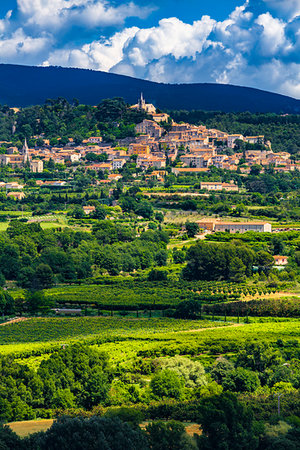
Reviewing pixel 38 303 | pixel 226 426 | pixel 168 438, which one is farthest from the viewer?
pixel 38 303

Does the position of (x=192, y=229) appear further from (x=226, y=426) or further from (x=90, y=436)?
(x=90, y=436)

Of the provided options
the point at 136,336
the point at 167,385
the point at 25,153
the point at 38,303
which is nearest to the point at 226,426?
the point at 167,385

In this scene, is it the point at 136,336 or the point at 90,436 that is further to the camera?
the point at 136,336

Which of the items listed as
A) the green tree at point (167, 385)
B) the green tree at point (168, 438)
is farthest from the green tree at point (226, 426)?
the green tree at point (167, 385)

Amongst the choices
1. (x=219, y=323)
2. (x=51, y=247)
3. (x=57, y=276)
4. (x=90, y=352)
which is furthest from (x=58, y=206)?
(x=90, y=352)

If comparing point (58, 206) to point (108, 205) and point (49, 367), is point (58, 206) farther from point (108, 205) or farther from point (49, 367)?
point (49, 367)

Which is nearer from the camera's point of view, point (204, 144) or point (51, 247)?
point (51, 247)

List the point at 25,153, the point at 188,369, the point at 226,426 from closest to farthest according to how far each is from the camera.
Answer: the point at 226,426 < the point at 188,369 < the point at 25,153

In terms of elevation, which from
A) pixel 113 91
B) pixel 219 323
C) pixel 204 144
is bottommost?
pixel 219 323
